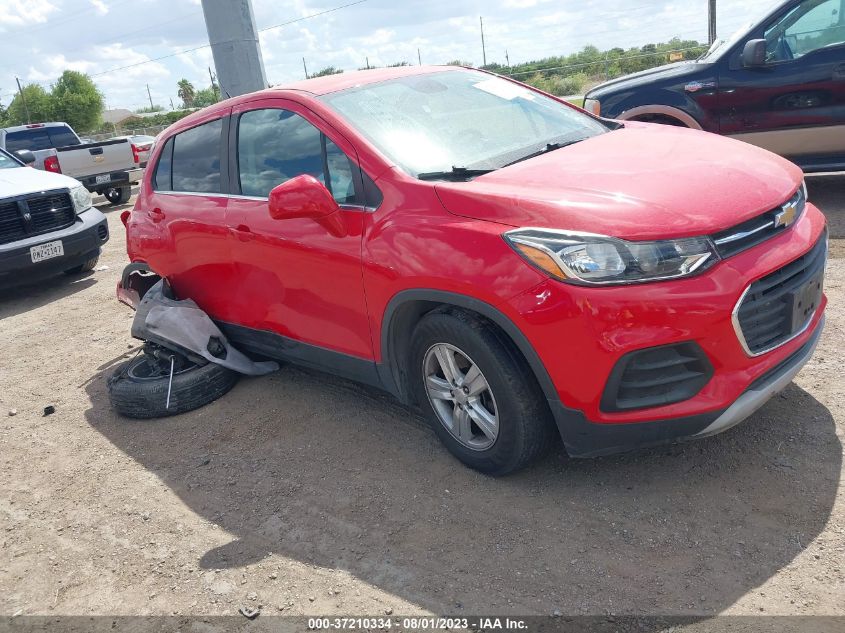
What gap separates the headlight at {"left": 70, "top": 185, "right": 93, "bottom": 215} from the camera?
8492mm

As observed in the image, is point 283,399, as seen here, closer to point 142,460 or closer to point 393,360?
point 142,460

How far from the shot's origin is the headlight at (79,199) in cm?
849

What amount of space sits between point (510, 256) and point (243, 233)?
76.5 inches

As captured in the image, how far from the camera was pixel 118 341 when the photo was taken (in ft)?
20.8

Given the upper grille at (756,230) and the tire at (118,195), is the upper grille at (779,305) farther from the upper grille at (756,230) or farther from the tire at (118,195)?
the tire at (118,195)

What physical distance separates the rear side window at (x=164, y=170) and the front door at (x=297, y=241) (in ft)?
2.76

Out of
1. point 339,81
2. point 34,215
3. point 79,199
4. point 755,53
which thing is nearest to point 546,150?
point 339,81

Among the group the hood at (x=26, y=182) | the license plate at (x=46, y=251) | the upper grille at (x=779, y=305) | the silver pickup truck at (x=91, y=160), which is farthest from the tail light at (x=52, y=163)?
the upper grille at (x=779, y=305)

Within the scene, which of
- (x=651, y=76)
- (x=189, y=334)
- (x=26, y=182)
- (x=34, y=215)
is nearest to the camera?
(x=189, y=334)

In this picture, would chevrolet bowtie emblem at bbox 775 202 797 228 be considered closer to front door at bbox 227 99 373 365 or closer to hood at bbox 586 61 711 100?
front door at bbox 227 99 373 365

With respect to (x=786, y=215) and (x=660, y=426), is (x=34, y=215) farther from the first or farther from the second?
Result: (x=786, y=215)

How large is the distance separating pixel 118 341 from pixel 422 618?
179 inches

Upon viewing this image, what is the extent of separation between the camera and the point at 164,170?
5.14 meters

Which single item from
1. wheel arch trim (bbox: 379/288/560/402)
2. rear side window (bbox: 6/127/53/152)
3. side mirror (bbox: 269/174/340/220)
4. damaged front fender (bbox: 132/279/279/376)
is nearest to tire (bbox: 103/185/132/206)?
rear side window (bbox: 6/127/53/152)
